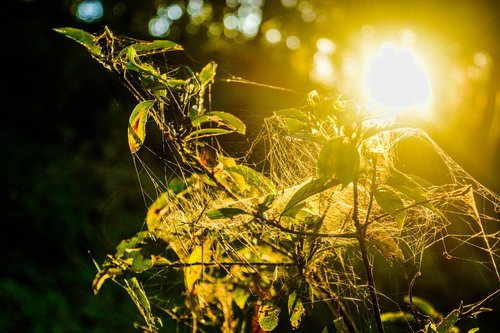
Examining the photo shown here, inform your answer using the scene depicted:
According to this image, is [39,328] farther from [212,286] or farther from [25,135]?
[25,135]

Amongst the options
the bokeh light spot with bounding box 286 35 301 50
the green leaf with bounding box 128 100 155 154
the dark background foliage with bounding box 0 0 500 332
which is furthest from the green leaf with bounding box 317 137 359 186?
the bokeh light spot with bounding box 286 35 301 50

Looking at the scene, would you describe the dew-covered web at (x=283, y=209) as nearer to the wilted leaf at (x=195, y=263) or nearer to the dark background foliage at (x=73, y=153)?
the wilted leaf at (x=195, y=263)

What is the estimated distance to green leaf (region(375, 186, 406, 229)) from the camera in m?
0.68

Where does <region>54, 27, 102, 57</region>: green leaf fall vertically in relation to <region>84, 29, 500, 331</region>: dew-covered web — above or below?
above

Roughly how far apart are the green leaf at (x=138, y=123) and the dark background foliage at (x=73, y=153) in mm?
566

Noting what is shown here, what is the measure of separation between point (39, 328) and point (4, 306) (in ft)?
1.25

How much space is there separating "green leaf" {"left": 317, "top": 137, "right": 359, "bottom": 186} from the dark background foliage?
0.73 m

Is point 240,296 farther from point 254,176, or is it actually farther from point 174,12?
point 174,12

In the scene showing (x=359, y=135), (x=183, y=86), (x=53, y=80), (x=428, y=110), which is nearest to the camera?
(x=359, y=135)

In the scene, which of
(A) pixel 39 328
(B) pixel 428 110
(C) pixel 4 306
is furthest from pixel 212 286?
(C) pixel 4 306

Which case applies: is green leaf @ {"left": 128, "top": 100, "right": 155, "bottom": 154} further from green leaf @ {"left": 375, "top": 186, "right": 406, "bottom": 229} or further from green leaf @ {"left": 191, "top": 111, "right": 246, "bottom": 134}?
green leaf @ {"left": 375, "top": 186, "right": 406, "bottom": 229}

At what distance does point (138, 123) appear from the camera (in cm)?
76

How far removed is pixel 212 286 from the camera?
1.09 metres

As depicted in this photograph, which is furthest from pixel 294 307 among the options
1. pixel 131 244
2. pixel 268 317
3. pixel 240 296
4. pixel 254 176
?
pixel 131 244
